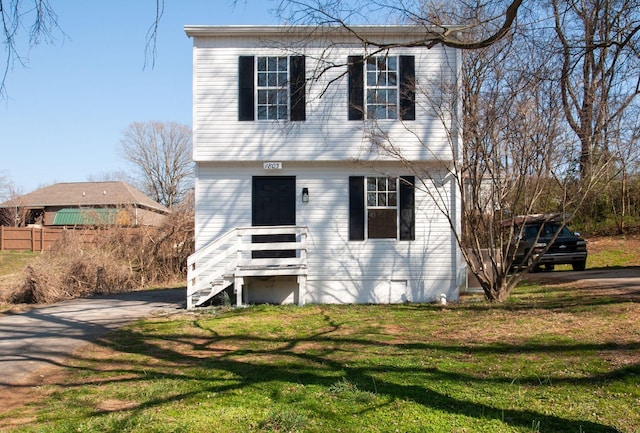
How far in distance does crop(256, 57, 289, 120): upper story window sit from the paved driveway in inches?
201

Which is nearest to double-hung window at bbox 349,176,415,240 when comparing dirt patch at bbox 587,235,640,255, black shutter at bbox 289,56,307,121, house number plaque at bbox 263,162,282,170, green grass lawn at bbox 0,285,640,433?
house number plaque at bbox 263,162,282,170

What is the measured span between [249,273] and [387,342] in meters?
4.83

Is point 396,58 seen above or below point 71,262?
above

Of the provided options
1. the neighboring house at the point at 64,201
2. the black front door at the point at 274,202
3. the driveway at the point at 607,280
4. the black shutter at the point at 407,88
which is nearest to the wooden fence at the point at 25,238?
the neighboring house at the point at 64,201

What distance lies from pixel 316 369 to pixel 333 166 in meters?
7.25

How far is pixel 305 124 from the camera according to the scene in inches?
512

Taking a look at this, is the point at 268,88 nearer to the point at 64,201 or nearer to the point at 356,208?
the point at 356,208

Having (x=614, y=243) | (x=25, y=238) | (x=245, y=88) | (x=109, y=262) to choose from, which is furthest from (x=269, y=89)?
(x=25, y=238)

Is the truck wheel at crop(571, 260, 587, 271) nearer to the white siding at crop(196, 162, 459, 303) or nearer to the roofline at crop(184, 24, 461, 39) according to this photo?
the white siding at crop(196, 162, 459, 303)

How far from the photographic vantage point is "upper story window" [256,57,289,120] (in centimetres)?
1312

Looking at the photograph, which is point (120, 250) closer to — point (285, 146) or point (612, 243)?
point (285, 146)

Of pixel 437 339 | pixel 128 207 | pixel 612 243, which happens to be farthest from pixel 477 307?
pixel 612 243

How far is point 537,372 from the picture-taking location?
6145 mm

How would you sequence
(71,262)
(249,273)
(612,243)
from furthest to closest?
(612,243) → (71,262) → (249,273)
